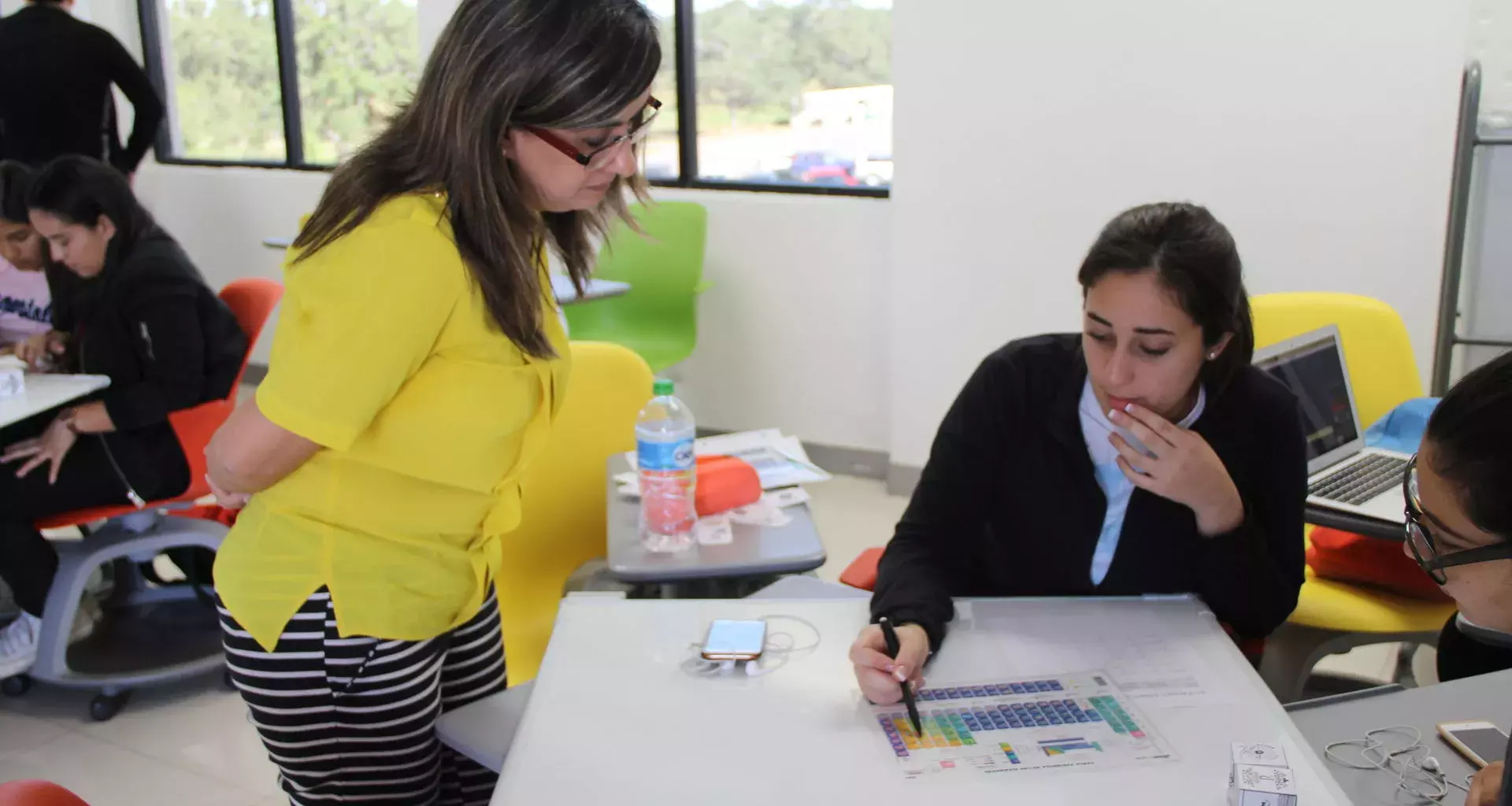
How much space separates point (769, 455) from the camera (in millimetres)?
2234

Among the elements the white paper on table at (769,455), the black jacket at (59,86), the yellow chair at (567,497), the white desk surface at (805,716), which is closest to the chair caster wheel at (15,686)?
the yellow chair at (567,497)

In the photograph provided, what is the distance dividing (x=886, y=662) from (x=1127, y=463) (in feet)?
1.32

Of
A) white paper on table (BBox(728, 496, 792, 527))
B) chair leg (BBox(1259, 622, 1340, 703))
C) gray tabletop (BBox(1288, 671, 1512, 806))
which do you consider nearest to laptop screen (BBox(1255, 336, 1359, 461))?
chair leg (BBox(1259, 622, 1340, 703))

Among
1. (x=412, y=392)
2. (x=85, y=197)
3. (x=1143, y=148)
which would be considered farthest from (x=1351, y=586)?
(x=85, y=197)

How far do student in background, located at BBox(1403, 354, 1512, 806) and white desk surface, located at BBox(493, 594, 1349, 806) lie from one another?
0.88 ft

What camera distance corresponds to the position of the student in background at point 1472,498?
0.91 meters

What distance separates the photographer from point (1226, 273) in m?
1.48

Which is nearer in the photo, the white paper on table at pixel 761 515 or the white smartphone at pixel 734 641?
the white smartphone at pixel 734 641

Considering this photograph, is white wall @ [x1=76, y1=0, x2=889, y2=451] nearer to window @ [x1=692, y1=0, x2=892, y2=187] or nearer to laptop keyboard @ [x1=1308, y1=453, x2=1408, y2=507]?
window @ [x1=692, y1=0, x2=892, y2=187]

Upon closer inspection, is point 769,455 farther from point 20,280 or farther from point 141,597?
point 20,280

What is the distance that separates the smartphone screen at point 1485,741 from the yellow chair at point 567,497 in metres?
1.34

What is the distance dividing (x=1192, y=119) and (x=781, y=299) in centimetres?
160

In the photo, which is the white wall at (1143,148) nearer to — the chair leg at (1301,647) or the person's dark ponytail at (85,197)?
the chair leg at (1301,647)

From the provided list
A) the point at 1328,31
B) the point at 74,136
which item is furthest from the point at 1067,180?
the point at 74,136
